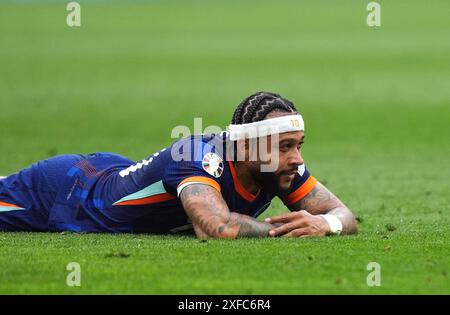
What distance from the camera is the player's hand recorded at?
9.54 m

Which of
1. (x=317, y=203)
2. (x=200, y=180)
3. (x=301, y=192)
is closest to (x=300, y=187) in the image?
(x=301, y=192)

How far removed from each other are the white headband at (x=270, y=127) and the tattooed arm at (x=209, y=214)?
54 cm

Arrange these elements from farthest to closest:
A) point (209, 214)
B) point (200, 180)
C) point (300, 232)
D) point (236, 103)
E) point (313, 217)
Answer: point (236, 103) < point (313, 217) < point (300, 232) < point (200, 180) < point (209, 214)

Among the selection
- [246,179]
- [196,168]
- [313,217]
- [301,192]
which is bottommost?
[313,217]

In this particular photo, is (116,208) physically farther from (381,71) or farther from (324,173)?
(381,71)

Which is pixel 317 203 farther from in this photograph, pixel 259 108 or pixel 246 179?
pixel 259 108

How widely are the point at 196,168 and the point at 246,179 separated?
476 millimetres

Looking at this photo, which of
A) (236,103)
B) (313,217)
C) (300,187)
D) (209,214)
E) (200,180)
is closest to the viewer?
(209,214)

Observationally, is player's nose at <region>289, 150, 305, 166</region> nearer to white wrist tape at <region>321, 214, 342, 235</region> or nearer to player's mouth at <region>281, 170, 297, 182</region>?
player's mouth at <region>281, 170, 297, 182</region>

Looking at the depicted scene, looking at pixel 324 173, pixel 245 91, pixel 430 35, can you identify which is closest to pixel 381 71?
pixel 245 91

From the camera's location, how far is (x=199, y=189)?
30.6ft

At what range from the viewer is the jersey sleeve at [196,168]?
939cm

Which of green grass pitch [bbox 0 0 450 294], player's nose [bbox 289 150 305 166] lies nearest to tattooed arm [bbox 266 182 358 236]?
green grass pitch [bbox 0 0 450 294]

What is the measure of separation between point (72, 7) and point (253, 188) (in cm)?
3776
